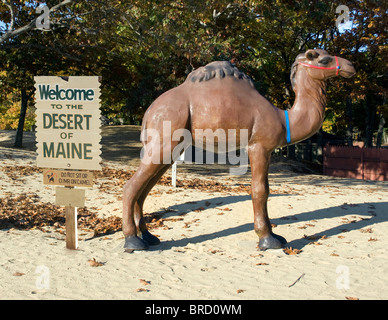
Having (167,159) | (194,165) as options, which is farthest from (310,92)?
(194,165)

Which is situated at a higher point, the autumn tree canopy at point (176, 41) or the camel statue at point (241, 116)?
the autumn tree canopy at point (176, 41)

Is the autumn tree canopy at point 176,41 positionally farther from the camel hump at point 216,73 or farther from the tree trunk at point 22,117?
the camel hump at point 216,73

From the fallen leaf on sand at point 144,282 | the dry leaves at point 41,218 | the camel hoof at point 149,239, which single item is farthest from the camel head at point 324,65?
the dry leaves at point 41,218

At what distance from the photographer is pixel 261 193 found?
218 inches

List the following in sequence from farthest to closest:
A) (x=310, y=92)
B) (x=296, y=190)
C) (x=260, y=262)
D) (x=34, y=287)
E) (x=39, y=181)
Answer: (x=296, y=190), (x=39, y=181), (x=310, y=92), (x=260, y=262), (x=34, y=287)

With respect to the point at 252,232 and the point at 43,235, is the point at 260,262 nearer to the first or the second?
the point at 252,232

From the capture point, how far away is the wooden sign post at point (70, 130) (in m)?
5.50

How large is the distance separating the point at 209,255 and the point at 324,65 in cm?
313

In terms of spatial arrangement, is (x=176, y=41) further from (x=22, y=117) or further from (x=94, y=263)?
(x=22, y=117)

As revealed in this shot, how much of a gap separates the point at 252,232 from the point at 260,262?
154cm

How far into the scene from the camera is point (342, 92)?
62.3 ft

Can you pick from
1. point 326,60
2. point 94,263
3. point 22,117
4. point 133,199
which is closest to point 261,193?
point 133,199

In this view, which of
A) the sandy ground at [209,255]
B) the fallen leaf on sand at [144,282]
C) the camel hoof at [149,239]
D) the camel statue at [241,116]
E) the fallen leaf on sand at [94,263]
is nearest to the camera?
the sandy ground at [209,255]

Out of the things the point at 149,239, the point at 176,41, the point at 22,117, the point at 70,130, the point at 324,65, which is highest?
the point at 176,41
